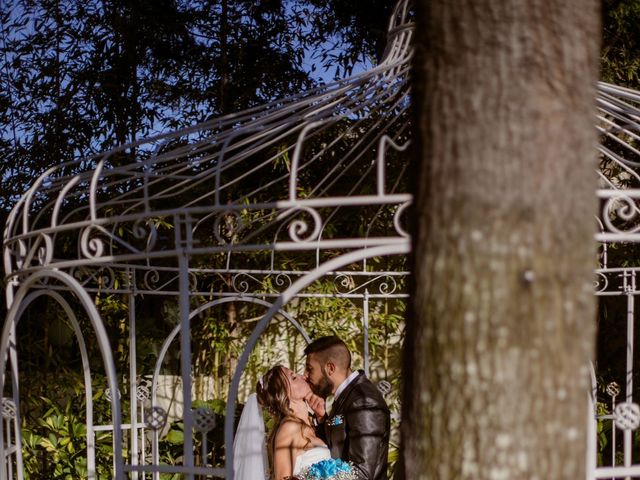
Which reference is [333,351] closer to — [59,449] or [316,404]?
[316,404]

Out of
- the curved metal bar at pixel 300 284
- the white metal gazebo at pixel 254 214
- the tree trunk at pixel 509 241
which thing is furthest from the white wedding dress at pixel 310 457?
the tree trunk at pixel 509 241

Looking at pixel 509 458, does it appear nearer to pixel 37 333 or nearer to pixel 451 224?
pixel 451 224

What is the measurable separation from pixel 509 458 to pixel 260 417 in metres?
3.38

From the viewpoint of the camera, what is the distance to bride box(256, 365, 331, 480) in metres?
4.76

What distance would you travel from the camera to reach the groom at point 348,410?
4.43m

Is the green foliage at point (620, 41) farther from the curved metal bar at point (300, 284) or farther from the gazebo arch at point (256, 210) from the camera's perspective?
the curved metal bar at point (300, 284)

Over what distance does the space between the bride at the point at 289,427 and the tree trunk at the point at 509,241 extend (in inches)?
108

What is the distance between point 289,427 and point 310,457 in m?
0.21

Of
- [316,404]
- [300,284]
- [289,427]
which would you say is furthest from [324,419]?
[300,284]

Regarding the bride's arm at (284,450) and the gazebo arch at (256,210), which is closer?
the bride's arm at (284,450)

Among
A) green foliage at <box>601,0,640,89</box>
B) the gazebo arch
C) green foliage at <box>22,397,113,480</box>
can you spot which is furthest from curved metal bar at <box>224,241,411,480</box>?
green foliage at <box>601,0,640,89</box>

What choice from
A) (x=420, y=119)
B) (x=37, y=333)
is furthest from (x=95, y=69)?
(x=420, y=119)

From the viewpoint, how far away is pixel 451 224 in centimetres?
211

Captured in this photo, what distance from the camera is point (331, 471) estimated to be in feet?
14.3
